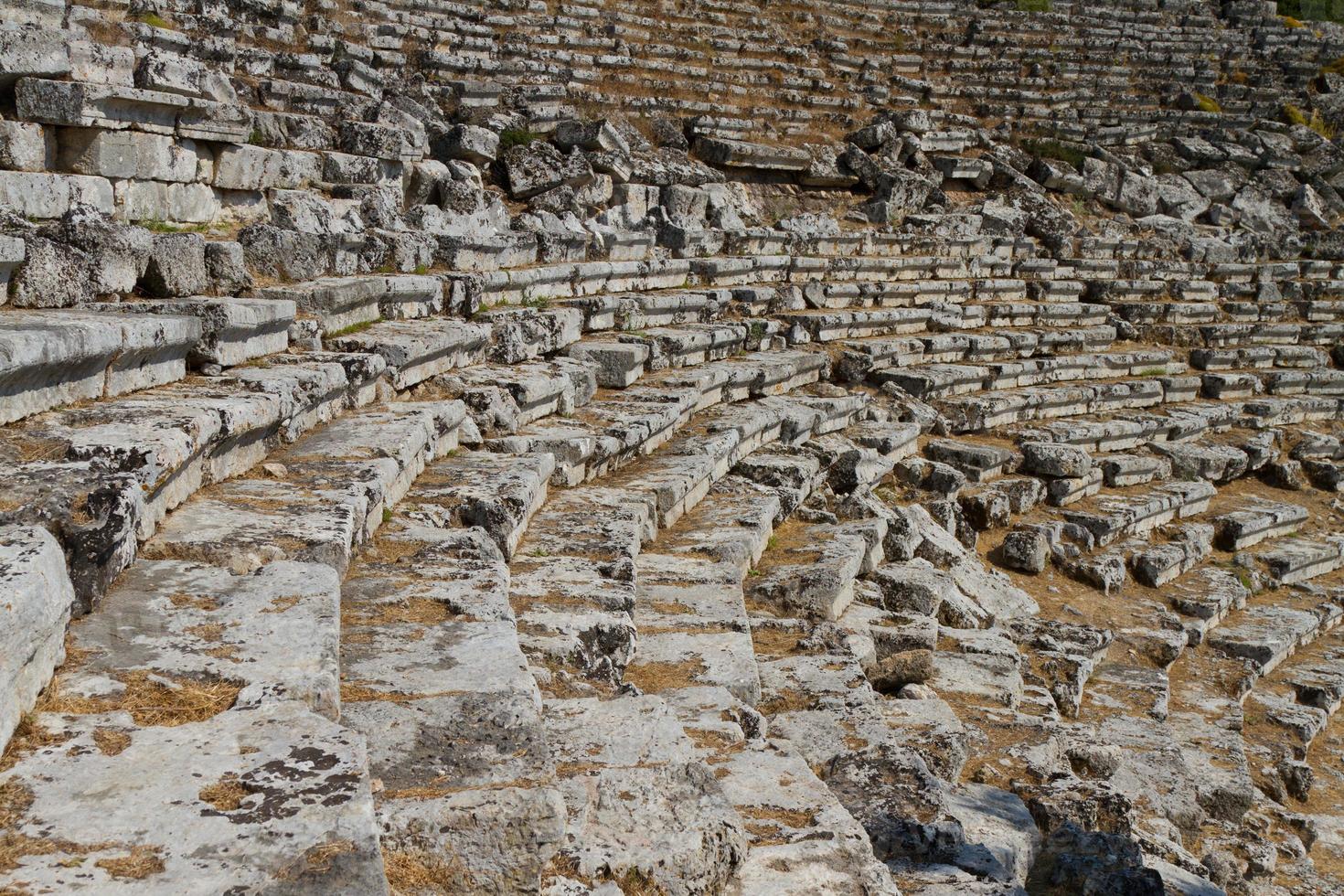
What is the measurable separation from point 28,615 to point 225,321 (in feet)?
9.52

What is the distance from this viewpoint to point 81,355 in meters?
3.93

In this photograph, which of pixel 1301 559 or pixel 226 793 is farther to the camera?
pixel 1301 559

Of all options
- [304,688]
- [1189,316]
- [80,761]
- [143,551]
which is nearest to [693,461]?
[143,551]

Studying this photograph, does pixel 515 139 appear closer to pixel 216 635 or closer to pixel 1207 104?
pixel 216 635

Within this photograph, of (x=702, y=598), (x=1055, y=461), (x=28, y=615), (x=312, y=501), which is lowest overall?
(x=1055, y=461)

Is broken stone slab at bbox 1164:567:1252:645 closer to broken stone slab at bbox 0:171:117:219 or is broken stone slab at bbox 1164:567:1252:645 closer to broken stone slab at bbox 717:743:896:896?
broken stone slab at bbox 717:743:896:896

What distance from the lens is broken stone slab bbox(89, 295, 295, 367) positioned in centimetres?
506

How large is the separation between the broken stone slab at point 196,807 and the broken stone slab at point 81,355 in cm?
152

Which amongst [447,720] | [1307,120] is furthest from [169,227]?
[1307,120]

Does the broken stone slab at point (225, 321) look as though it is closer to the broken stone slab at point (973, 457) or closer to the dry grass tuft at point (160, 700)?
the dry grass tuft at point (160, 700)

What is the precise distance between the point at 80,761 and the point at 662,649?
274cm

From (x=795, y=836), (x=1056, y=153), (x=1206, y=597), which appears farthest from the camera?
(x=1056, y=153)

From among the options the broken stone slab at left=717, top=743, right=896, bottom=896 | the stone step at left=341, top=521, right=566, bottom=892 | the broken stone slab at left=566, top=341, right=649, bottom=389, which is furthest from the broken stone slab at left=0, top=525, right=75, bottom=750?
the broken stone slab at left=566, top=341, right=649, bottom=389

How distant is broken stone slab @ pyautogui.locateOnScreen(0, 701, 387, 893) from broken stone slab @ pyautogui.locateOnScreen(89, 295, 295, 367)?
285 cm
